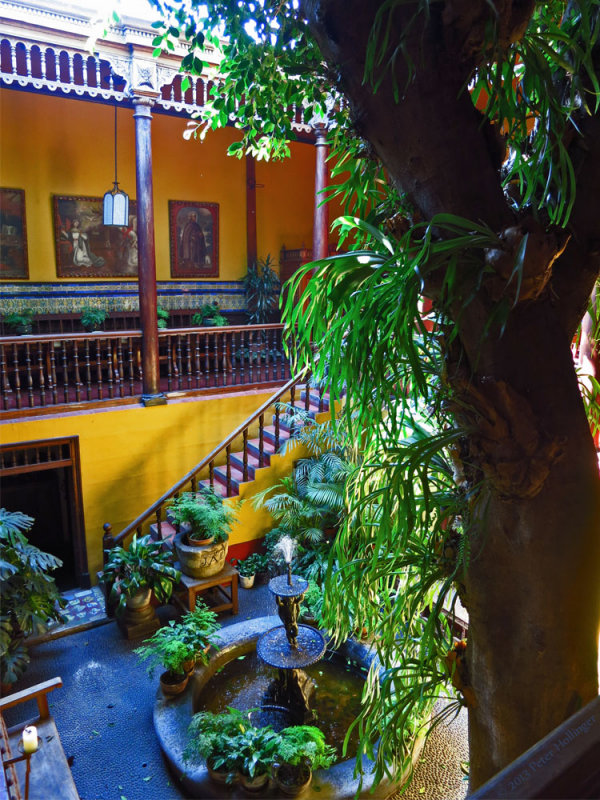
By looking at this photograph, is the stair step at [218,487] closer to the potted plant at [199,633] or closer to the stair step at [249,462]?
the stair step at [249,462]

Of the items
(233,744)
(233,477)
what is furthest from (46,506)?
(233,744)

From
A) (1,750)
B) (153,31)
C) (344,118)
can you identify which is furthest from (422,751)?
(153,31)

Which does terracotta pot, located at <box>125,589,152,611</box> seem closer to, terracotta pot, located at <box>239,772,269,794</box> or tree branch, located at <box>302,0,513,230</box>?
terracotta pot, located at <box>239,772,269,794</box>

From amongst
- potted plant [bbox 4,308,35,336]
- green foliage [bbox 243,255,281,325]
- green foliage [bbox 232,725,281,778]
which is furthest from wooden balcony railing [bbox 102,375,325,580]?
potted plant [bbox 4,308,35,336]

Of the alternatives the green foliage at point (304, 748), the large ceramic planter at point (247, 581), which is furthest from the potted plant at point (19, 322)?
the green foliage at point (304, 748)

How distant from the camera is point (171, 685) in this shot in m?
3.84

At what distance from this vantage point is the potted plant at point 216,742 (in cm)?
310

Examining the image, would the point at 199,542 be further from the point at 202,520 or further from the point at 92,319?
the point at 92,319

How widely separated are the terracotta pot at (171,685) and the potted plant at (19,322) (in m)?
5.01

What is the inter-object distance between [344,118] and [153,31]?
5026 millimetres

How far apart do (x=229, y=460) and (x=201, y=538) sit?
99cm

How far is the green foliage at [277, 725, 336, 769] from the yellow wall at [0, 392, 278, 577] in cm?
272

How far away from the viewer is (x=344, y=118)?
166 centimetres

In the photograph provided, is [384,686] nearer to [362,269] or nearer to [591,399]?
[591,399]
